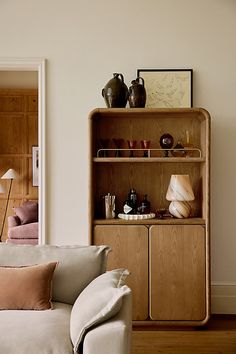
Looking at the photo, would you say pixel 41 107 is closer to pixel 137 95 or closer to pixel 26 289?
pixel 137 95

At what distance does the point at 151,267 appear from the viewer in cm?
388

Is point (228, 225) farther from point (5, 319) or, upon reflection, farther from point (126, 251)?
point (5, 319)

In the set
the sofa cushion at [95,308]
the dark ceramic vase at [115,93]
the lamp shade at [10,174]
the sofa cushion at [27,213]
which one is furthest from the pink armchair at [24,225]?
the sofa cushion at [95,308]

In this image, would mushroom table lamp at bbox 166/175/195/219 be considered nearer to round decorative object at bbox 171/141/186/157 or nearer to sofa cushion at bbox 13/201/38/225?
round decorative object at bbox 171/141/186/157

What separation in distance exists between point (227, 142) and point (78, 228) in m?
1.50

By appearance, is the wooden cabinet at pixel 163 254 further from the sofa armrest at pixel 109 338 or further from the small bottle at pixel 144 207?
the sofa armrest at pixel 109 338

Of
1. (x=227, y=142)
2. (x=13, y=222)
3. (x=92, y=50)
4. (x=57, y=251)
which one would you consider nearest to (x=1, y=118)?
(x=13, y=222)

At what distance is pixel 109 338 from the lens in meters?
A: 2.13

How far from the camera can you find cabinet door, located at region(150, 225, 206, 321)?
387 centimetres

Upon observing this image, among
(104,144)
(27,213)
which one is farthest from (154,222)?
(27,213)

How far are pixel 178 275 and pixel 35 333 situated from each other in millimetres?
1764

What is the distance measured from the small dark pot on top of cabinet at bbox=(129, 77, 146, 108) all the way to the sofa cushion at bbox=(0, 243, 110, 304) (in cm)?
145

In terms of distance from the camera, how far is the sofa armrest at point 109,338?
6.95 ft

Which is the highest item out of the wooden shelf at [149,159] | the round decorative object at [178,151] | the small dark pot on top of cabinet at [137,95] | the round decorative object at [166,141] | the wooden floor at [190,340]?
the small dark pot on top of cabinet at [137,95]
